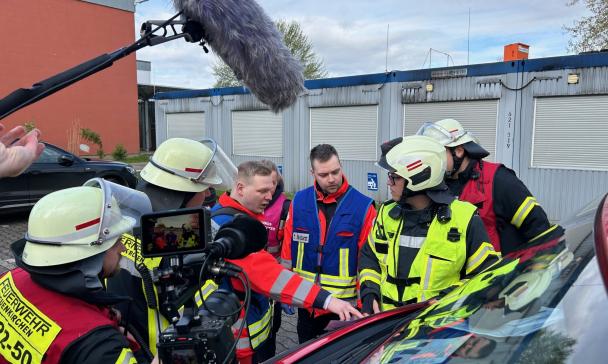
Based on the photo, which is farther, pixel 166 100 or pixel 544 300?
pixel 166 100

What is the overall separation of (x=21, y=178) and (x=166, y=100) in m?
9.46

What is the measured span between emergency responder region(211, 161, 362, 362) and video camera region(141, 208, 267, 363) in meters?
0.52

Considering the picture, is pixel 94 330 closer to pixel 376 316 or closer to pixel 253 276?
pixel 253 276

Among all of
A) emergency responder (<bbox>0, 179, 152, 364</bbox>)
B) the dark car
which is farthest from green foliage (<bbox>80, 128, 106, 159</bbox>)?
emergency responder (<bbox>0, 179, 152, 364</bbox>)

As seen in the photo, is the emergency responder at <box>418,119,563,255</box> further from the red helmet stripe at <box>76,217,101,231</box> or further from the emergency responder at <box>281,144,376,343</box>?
the red helmet stripe at <box>76,217,101,231</box>

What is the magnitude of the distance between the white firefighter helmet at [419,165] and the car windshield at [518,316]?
631mm

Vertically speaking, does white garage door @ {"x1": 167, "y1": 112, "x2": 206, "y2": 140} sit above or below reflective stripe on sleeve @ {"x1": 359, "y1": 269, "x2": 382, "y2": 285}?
above

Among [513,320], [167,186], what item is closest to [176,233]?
[167,186]

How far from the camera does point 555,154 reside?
31.3 ft

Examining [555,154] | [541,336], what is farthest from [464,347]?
[555,154]

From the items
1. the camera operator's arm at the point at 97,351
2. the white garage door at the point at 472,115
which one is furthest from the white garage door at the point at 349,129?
the camera operator's arm at the point at 97,351

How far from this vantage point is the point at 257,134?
1502 centimetres

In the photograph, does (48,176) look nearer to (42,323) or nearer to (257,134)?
(257,134)

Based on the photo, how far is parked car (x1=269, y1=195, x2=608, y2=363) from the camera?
113 centimetres
